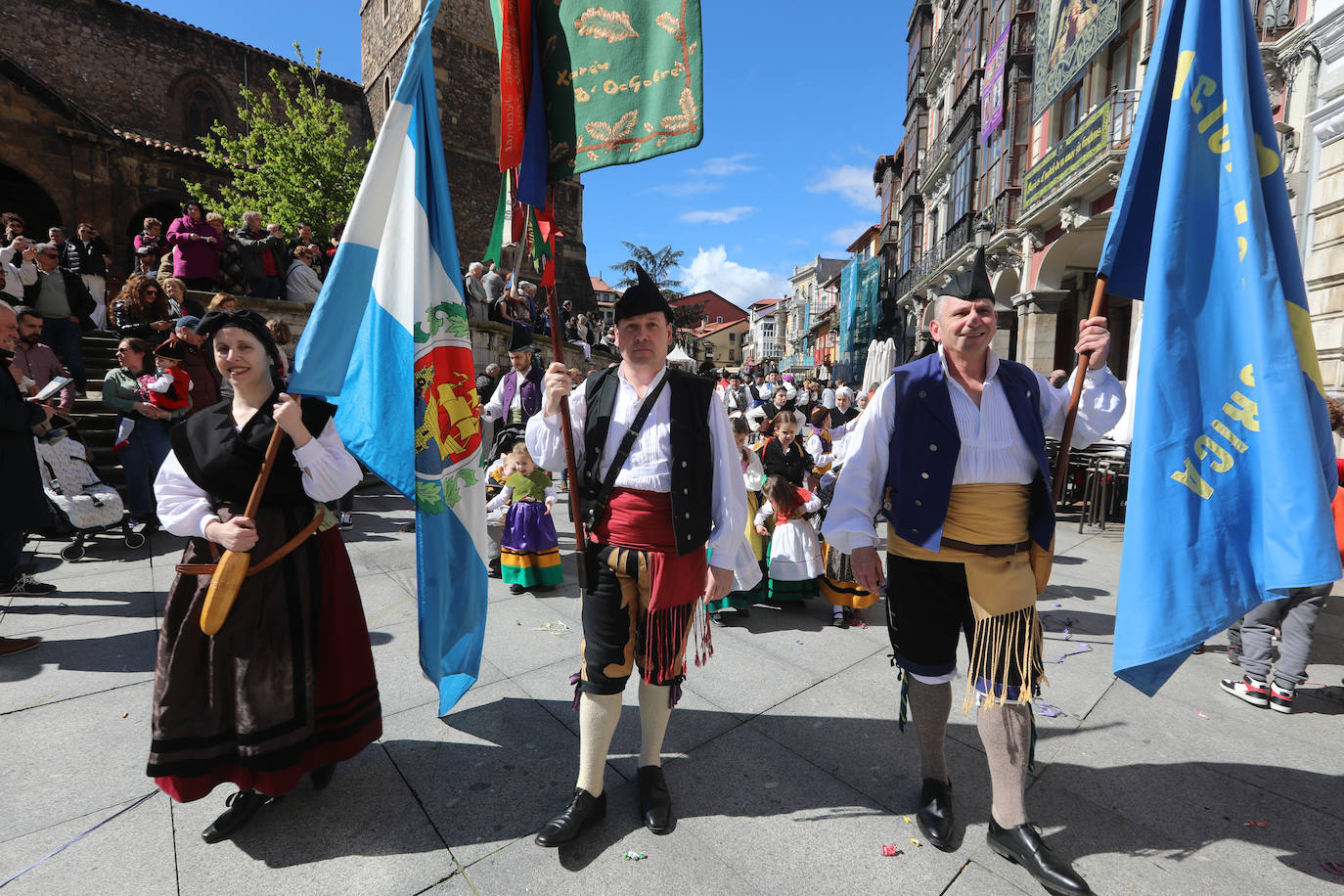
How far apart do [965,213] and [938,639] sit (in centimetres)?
1866

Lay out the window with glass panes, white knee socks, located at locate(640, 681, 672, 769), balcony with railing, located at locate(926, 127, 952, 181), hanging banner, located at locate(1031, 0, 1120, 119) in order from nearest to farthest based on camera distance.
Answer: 1. white knee socks, located at locate(640, 681, 672, 769)
2. hanging banner, located at locate(1031, 0, 1120, 119)
3. the window with glass panes
4. balcony with railing, located at locate(926, 127, 952, 181)

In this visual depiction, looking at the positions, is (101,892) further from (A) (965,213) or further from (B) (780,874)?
(A) (965,213)

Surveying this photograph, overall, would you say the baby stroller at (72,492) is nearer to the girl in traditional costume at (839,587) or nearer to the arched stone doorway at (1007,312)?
the girl in traditional costume at (839,587)

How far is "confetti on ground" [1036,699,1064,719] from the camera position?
10.5ft

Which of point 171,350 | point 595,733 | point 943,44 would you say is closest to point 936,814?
point 595,733

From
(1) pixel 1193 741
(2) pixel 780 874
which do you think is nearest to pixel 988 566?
(2) pixel 780 874

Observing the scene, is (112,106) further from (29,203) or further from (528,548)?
(528,548)

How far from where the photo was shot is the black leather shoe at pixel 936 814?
2.26m

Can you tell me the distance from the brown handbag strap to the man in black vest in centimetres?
91

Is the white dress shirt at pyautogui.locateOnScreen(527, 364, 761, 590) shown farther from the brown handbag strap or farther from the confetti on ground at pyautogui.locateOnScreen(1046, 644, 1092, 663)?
the confetti on ground at pyautogui.locateOnScreen(1046, 644, 1092, 663)

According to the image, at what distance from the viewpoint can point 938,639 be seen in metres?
2.32

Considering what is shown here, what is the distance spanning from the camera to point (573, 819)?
89.6 inches

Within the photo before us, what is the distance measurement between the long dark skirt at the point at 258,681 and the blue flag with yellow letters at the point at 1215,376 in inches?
108

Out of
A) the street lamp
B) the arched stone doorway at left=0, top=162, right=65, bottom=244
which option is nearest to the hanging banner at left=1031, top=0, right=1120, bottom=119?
the street lamp
